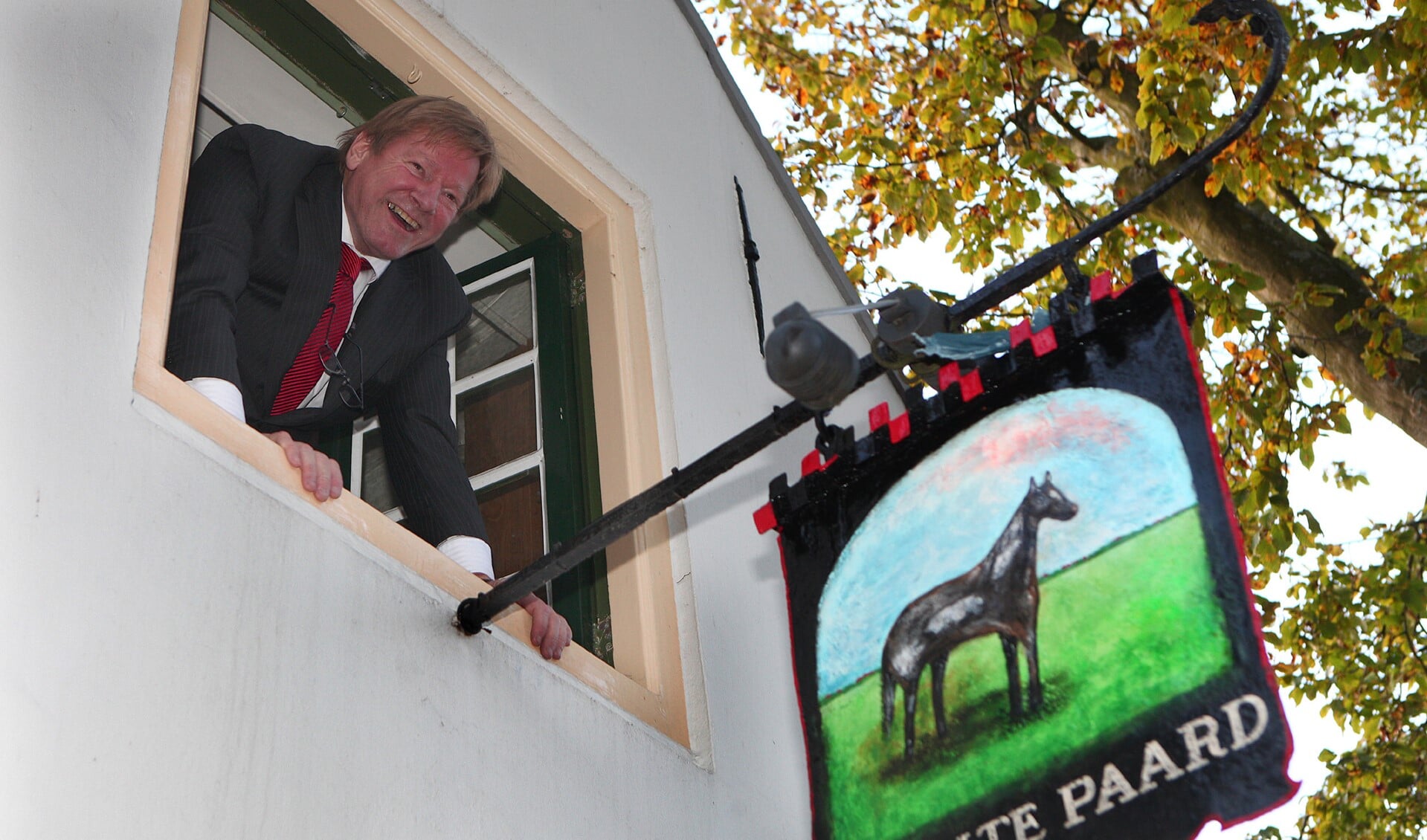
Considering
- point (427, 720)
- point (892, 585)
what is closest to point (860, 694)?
point (892, 585)

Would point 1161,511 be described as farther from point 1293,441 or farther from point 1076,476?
point 1293,441

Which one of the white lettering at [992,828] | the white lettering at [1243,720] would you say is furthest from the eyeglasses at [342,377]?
the white lettering at [1243,720]

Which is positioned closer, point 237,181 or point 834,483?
point 834,483

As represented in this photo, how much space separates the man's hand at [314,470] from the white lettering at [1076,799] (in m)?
1.61

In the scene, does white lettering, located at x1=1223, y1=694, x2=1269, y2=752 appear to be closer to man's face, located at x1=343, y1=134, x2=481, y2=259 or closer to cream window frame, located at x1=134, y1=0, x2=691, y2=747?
cream window frame, located at x1=134, y1=0, x2=691, y2=747

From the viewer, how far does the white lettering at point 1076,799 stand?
2789 millimetres

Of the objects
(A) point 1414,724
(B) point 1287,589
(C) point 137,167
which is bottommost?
(C) point 137,167

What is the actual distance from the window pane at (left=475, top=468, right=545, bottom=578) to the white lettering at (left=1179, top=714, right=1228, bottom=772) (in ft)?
7.70

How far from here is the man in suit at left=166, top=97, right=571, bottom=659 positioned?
154 inches

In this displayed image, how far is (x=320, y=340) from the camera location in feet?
13.5

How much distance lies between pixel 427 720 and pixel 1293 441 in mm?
6720

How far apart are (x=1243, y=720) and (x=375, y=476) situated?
337 cm

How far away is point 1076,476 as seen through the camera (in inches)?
119

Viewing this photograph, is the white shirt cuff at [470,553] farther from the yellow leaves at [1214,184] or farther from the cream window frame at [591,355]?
the yellow leaves at [1214,184]
